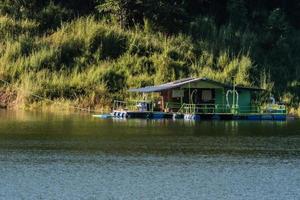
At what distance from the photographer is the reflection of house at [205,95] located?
178 feet

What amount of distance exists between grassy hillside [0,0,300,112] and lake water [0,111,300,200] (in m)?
16.8

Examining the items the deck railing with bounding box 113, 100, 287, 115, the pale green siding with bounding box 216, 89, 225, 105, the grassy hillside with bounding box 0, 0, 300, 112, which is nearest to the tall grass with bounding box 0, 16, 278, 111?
the grassy hillside with bounding box 0, 0, 300, 112

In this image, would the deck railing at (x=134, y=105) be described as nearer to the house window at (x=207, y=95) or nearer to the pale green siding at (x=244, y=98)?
the house window at (x=207, y=95)

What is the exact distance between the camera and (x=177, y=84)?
53.6 metres

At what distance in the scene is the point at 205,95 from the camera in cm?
5566

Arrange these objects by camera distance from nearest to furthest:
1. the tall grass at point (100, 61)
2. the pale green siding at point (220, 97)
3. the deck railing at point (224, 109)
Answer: the deck railing at point (224, 109), the pale green siding at point (220, 97), the tall grass at point (100, 61)

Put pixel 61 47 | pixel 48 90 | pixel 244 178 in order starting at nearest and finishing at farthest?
pixel 244 178 → pixel 48 90 → pixel 61 47

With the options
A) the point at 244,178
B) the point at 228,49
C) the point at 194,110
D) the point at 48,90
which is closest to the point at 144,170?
the point at 244,178

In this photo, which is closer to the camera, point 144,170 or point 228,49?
point 144,170

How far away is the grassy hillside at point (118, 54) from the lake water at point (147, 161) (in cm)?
1680

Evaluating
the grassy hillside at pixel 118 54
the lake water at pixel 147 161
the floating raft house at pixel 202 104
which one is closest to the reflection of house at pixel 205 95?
the floating raft house at pixel 202 104

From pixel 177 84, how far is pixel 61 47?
1608 cm

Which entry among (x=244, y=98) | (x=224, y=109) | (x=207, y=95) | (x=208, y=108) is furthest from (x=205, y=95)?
(x=244, y=98)

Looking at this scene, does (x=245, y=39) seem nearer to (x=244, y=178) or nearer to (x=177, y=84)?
(x=177, y=84)
